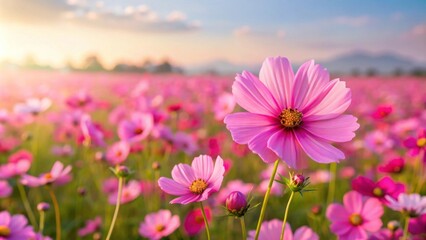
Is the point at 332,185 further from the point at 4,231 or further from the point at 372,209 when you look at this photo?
the point at 4,231

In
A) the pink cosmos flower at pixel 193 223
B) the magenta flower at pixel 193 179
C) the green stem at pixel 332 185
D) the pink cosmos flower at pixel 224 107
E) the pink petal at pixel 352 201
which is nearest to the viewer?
the magenta flower at pixel 193 179

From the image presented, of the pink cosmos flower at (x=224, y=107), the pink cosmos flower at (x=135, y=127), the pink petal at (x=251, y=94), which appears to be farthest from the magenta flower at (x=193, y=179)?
→ the pink cosmos flower at (x=224, y=107)

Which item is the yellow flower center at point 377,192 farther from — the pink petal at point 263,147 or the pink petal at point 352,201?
the pink petal at point 263,147

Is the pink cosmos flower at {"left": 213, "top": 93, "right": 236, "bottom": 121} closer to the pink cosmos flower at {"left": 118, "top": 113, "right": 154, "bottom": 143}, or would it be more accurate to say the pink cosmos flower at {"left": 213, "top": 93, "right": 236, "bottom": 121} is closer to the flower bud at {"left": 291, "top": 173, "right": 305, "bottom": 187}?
the pink cosmos flower at {"left": 118, "top": 113, "right": 154, "bottom": 143}

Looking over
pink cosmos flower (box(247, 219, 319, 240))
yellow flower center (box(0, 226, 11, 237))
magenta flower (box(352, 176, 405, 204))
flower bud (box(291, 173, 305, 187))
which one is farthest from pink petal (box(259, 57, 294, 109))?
yellow flower center (box(0, 226, 11, 237))

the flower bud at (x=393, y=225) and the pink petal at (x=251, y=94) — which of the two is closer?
the pink petal at (x=251, y=94)

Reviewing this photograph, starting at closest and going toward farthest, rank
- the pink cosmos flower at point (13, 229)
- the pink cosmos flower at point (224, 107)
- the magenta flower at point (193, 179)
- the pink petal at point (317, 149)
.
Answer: the pink petal at point (317, 149) → the magenta flower at point (193, 179) → the pink cosmos flower at point (13, 229) → the pink cosmos flower at point (224, 107)

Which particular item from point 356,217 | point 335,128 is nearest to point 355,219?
point 356,217
